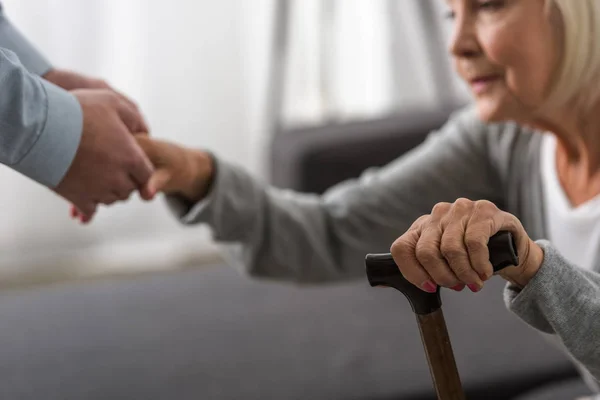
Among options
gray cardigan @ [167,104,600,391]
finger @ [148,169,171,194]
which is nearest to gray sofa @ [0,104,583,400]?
gray cardigan @ [167,104,600,391]

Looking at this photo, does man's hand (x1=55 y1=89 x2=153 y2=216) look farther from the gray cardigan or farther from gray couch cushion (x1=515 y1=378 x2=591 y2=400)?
gray couch cushion (x1=515 y1=378 x2=591 y2=400)

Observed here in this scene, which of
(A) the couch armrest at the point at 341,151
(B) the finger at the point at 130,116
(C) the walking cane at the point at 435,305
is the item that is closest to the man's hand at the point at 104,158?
(B) the finger at the point at 130,116

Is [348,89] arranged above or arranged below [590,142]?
below

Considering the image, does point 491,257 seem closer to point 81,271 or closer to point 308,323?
point 308,323

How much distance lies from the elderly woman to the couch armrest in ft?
2.00

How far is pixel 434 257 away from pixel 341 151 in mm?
1223

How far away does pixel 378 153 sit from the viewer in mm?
1727

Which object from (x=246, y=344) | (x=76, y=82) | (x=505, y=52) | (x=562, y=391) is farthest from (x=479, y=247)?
(x=246, y=344)

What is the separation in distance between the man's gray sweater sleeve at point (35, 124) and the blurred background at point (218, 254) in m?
0.45

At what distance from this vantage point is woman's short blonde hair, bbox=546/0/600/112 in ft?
2.54

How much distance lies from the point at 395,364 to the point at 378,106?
146 cm

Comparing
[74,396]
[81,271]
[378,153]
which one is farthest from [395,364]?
[81,271]

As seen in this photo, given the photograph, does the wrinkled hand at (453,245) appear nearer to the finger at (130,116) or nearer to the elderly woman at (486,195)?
the elderly woman at (486,195)

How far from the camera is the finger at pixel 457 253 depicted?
1.62 ft
